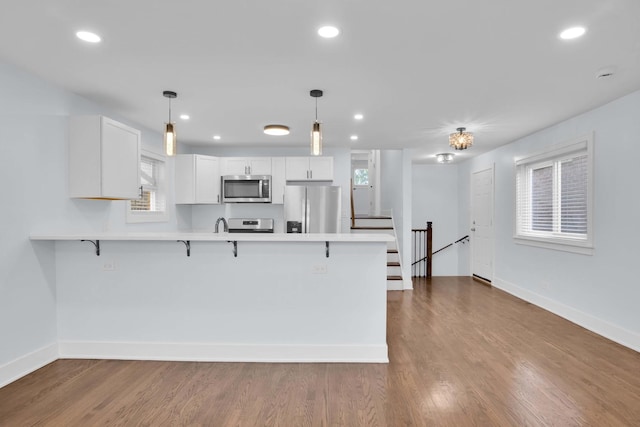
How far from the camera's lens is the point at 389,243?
584cm

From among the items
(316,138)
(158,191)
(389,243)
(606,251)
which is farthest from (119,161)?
(606,251)

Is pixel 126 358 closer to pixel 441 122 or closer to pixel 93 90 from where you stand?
pixel 93 90

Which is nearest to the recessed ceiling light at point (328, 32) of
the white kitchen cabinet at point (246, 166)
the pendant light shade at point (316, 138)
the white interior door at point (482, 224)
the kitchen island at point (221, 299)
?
the pendant light shade at point (316, 138)

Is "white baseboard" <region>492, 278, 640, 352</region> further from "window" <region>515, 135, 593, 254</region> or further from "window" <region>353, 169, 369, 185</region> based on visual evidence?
"window" <region>353, 169, 369, 185</region>

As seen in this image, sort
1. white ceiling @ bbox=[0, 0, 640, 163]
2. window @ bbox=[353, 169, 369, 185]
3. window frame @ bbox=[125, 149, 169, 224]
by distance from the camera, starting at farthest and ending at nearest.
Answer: window @ bbox=[353, 169, 369, 185] → window frame @ bbox=[125, 149, 169, 224] → white ceiling @ bbox=[0, 0, 640, 163]

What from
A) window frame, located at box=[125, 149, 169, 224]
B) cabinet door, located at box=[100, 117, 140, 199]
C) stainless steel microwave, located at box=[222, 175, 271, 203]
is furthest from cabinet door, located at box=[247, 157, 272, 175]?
cabinet door, located at box=[100, 117, 140, 199]

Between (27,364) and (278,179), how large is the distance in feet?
12.0

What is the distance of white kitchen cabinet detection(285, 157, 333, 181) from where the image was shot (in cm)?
555

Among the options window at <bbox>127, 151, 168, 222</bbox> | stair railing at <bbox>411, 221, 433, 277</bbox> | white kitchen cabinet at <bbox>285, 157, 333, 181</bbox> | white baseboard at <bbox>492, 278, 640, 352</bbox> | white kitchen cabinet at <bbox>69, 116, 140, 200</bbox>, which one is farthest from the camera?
stair railing at <bbox>411, 221, 433, 277</bbox>

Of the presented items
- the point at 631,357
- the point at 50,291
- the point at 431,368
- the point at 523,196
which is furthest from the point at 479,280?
the point at 50,291

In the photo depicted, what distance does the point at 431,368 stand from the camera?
113 inches

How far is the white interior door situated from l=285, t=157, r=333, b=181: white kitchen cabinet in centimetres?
293

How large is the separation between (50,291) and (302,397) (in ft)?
7.67

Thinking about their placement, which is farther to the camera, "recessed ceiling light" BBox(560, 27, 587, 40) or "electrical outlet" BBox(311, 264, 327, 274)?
"electrical outlet" BBox(311, 264, 327, 274)
